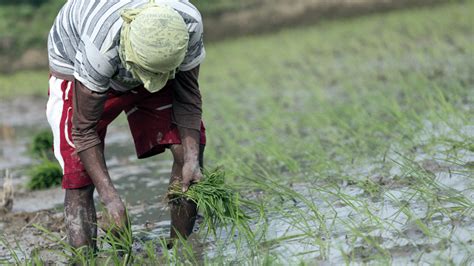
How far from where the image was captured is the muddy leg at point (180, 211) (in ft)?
11.5

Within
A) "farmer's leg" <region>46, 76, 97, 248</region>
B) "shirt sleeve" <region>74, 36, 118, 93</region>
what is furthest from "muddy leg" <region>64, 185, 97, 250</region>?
"shirt sleeve" <region>74, 36, 118, 93</region>

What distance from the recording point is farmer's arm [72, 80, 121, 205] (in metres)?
3.22

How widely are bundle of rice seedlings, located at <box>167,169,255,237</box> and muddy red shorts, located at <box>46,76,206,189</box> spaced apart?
25cm

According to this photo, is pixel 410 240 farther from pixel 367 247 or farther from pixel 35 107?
pixel 35 107

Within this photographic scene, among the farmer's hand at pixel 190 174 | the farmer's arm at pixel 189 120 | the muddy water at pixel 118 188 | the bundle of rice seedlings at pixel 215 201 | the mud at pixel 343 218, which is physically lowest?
the muddy water at pixel 118 188

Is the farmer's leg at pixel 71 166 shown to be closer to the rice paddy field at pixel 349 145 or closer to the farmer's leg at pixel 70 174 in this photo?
the farmer's leg at pixel 70 174

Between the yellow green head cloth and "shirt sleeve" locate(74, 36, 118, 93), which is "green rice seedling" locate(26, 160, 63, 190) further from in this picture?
the yellow green head cloth

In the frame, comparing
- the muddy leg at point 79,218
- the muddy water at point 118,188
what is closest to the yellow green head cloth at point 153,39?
the muddy leg at point 79,218

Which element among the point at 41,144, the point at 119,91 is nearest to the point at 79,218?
the point at 119,91

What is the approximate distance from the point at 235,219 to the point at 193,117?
477 millimetres

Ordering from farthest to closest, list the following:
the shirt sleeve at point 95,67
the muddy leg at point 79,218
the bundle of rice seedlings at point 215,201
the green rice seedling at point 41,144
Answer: the green rice seedling at point 41,144 < the muddy leg at point 79,218 < the bundle of rice seedlings at point 215,201 < the shirt sleeve at point 95,67

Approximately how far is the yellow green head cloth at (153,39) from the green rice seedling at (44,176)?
8.51 feet

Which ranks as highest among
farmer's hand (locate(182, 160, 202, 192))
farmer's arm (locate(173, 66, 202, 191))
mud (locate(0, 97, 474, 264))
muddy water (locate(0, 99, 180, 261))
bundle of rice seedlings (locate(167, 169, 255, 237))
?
farmer's arm (locate(173, 66, 202, 191))

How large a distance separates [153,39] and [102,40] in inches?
9.3
